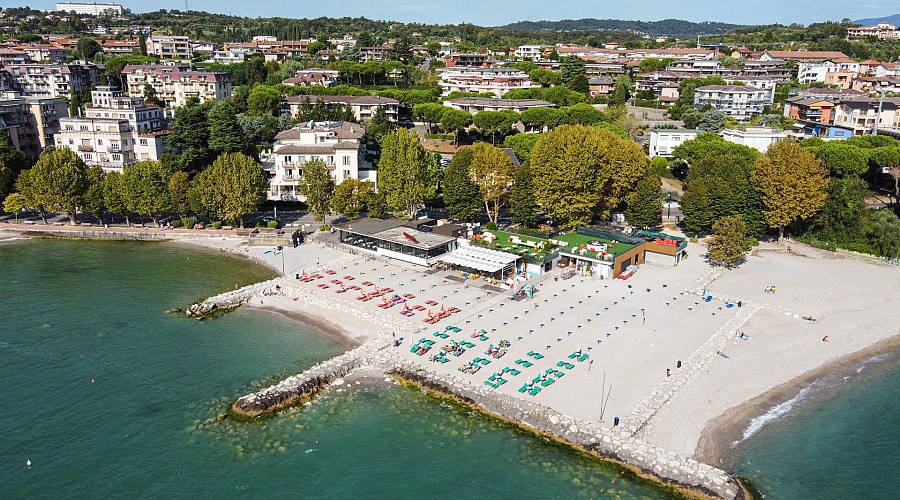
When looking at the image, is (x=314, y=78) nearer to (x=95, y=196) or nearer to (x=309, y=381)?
(x=95, y=196)

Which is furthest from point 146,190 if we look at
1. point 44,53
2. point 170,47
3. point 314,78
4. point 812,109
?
point 170,47

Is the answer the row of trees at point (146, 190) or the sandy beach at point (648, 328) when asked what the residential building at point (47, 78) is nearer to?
the row of trees at point (146, 190)

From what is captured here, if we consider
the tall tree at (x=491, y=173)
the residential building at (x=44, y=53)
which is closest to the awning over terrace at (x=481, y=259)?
the tall tree at (x=491, y=173)

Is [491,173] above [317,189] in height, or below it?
above

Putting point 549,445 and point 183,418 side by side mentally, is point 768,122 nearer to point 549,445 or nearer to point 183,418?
point 549,445

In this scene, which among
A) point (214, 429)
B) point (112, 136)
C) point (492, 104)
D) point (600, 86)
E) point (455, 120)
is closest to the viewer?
point (214, 429)

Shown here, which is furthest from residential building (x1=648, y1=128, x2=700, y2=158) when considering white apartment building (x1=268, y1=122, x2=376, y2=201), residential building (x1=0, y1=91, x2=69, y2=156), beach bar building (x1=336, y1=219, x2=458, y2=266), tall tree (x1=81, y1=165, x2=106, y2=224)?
residential building (x1=0, y1=91, x2=69, y2=156)

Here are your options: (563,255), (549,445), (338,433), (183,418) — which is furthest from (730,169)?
(183,418)
